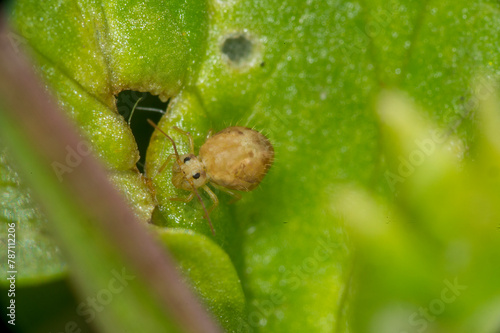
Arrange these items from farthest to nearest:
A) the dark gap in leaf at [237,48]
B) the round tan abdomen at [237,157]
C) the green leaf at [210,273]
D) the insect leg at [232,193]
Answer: the round tan abdomen at [237,157] → the insect leg at [232,193] → the dark gap in leaf at [237,48] → the green leaf at [210,273]

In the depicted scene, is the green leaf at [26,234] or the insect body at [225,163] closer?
the green leaf at [26,234]

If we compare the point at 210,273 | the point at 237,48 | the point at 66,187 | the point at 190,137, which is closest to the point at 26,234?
the point at 66,187

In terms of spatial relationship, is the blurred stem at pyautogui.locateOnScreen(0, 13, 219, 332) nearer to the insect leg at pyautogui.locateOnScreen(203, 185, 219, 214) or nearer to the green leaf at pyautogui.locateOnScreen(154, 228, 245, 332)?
the green leaf at pyautogui.locateOnScreen(154, 228, 245, 332)

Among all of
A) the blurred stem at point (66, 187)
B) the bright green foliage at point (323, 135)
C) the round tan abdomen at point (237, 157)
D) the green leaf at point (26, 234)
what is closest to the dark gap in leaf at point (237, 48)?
the bright green foliage at point (323, 135)

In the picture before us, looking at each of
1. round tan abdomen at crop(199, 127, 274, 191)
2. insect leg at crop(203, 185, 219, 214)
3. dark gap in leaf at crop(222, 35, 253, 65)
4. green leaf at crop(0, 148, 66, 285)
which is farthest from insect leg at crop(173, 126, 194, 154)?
green leaf at crop(0, 148, 66, 285)

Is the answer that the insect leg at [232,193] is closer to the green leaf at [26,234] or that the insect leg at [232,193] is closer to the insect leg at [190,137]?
the insect leg at [190,137]

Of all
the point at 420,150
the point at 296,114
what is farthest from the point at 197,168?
the point at 420,150

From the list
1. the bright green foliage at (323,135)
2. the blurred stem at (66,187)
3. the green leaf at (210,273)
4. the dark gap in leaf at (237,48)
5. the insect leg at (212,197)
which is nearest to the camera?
the blurred stem at (66,187)

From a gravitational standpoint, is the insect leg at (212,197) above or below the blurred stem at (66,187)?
below

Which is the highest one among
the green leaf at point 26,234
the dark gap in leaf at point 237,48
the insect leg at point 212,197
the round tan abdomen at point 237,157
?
the dark gap in leaf at point 237,48
